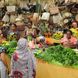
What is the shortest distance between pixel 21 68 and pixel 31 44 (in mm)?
4194

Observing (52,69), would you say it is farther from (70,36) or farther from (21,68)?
(70,36)

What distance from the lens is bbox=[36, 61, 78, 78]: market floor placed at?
33.9ft

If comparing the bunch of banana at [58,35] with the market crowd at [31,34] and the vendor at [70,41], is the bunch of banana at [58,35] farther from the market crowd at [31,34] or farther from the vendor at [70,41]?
the vendor at [70,41]

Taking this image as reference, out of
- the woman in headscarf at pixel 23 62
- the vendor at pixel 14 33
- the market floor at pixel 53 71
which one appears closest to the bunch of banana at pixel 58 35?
the vendor at pixel 14 33

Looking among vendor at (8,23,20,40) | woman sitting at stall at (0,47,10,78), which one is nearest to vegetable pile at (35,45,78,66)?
woman sitting at stall at (0,47,10,78)

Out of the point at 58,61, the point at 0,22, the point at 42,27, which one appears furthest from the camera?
the point at 0,22

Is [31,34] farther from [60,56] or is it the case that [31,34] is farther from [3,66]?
[60,56]

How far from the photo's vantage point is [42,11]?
21031mm

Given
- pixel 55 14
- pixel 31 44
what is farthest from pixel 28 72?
pixel 55 14

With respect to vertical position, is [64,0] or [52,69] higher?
[64,0]

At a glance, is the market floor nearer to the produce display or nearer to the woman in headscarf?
the woman in headscarf

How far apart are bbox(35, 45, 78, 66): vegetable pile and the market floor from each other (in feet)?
0.44

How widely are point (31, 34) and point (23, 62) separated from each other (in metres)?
6.70

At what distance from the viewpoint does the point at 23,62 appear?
10.1m
